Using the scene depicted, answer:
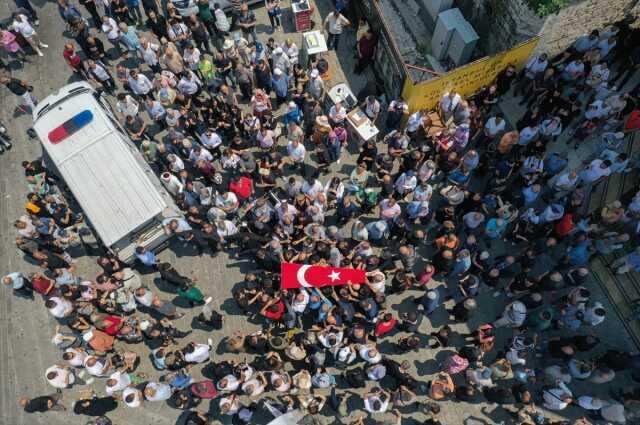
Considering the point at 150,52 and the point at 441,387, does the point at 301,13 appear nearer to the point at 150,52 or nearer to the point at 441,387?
the point at 150,52

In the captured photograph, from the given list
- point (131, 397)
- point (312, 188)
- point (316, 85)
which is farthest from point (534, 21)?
point (131, 397)

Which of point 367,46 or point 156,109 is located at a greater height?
point 156,109

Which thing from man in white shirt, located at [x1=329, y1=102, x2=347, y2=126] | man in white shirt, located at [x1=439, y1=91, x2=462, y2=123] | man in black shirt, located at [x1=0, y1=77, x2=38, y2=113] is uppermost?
man in black shirt, located at [x1=0, y1=77, x2=38, y2=113]

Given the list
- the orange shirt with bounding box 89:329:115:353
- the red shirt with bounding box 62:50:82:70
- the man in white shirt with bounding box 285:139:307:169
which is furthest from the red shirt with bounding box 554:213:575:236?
the red shirt with bounding box 62:50:82:70

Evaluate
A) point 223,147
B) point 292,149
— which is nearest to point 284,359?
point 292,149

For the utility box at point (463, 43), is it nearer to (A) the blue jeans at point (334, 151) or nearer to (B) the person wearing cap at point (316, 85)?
(B) the person wearing cap at point (316, 85)

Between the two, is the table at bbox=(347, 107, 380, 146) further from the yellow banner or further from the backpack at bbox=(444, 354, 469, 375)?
the backpack at bbox=(444, 354, 469, 375)
